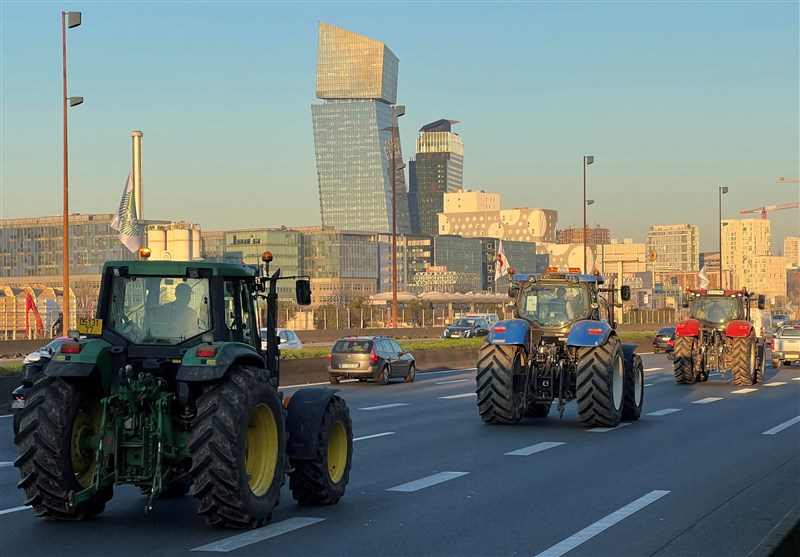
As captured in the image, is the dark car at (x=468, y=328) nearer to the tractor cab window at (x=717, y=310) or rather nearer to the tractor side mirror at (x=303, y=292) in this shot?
the tractor cab window at (x=717, y=310)

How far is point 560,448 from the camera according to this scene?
1716 centimetres

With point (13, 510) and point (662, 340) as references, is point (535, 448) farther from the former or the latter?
point (662, 340)

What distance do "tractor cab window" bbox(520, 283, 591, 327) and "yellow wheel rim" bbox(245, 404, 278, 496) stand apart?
38.4 ft

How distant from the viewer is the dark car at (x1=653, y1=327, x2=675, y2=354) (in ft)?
199

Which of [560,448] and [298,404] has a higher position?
[298,404]

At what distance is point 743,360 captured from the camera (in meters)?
33.1

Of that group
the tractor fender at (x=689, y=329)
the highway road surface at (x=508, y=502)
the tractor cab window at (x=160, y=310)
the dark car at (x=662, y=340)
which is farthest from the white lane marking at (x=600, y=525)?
the dark car at (x=662, y=340)

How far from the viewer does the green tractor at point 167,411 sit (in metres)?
9.91

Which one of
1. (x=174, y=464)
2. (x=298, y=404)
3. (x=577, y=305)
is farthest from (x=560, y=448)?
(x=174, y=464)

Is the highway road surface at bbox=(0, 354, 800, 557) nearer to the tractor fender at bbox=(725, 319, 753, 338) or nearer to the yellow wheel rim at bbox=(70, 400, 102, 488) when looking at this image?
the yellow wheel rim at bbox=(70, 400, 102, 488)

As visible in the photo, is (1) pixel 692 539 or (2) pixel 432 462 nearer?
(1) pixel 692 539

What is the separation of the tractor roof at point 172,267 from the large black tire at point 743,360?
24601mm

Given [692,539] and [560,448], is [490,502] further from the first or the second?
[560,448]

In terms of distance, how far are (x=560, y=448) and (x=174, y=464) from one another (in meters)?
8.09
